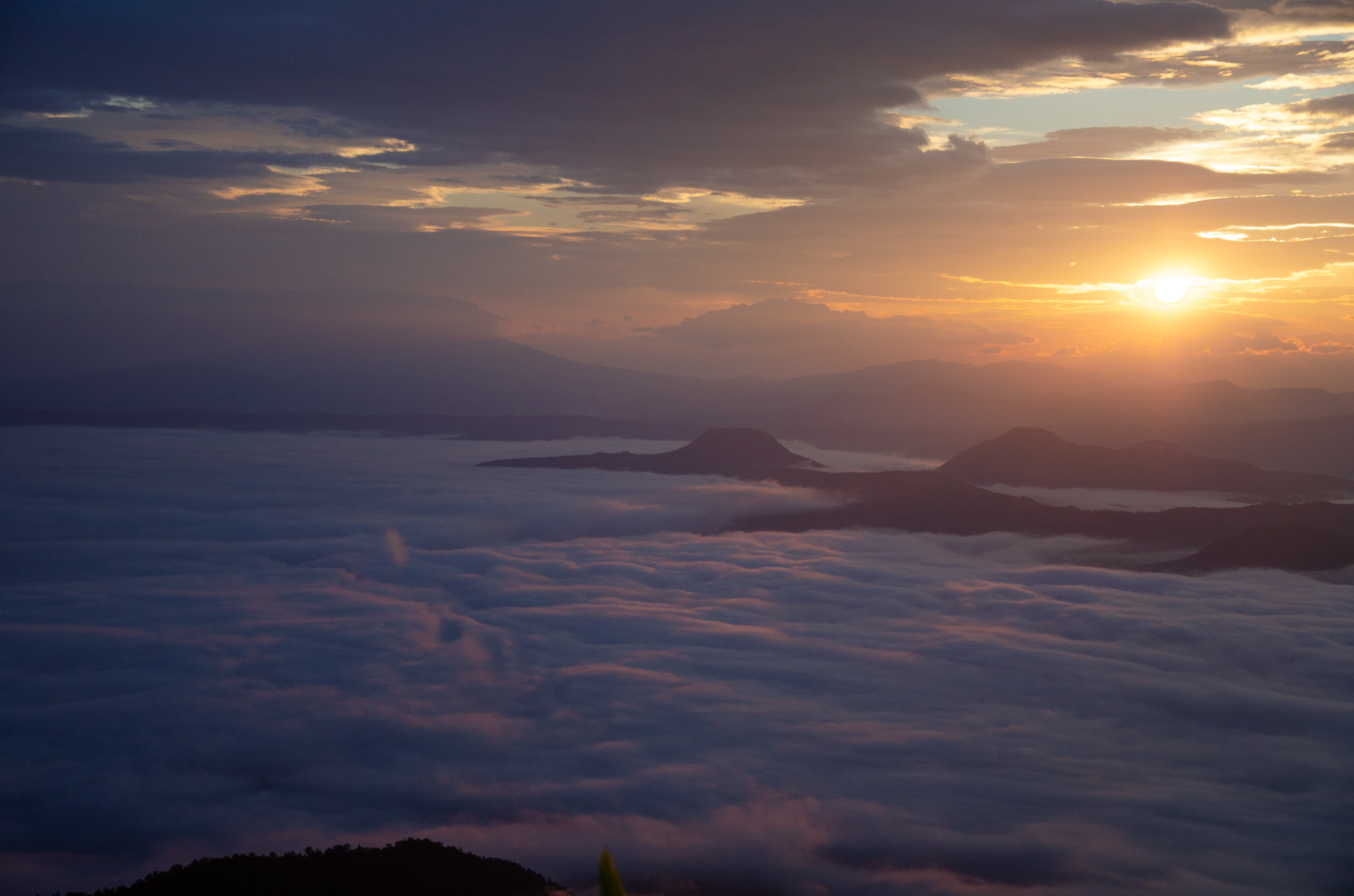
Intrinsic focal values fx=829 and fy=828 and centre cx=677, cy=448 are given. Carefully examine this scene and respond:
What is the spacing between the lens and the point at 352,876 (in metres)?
21.2

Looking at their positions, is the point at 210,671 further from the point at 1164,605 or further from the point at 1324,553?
the point at 1324,553

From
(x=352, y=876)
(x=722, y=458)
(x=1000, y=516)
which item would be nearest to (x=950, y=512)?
(x=1000, y=516)

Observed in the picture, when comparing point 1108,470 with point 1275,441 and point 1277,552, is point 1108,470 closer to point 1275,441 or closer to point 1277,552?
point 1277,552

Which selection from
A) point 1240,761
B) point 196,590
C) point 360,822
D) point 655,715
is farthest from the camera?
point 196,590

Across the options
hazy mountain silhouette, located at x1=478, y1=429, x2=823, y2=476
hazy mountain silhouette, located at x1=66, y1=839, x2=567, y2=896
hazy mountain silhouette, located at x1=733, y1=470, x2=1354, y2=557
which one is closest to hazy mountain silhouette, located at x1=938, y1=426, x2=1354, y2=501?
hazy mountain silhouette, located at x1=733, y1=470, x2=1354, y2=557

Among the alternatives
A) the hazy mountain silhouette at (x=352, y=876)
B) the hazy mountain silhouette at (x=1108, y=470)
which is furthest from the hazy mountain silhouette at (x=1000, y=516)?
the hazy mountain silhouette at (x=352, y=876)

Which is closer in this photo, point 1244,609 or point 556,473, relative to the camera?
point 1244,609

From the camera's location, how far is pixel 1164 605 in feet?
207

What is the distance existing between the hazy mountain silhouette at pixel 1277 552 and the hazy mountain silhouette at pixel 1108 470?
136 ft

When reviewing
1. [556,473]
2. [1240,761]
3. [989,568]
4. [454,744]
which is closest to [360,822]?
[454,744]

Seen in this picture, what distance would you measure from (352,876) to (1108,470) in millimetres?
126743

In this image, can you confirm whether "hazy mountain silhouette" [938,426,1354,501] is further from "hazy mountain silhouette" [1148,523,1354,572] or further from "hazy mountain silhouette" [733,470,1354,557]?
"hazy mountain silhouette" [1148,523,1354,572]

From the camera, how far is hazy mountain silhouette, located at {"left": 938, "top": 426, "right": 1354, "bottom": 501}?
4862 inches

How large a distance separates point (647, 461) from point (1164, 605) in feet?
339
